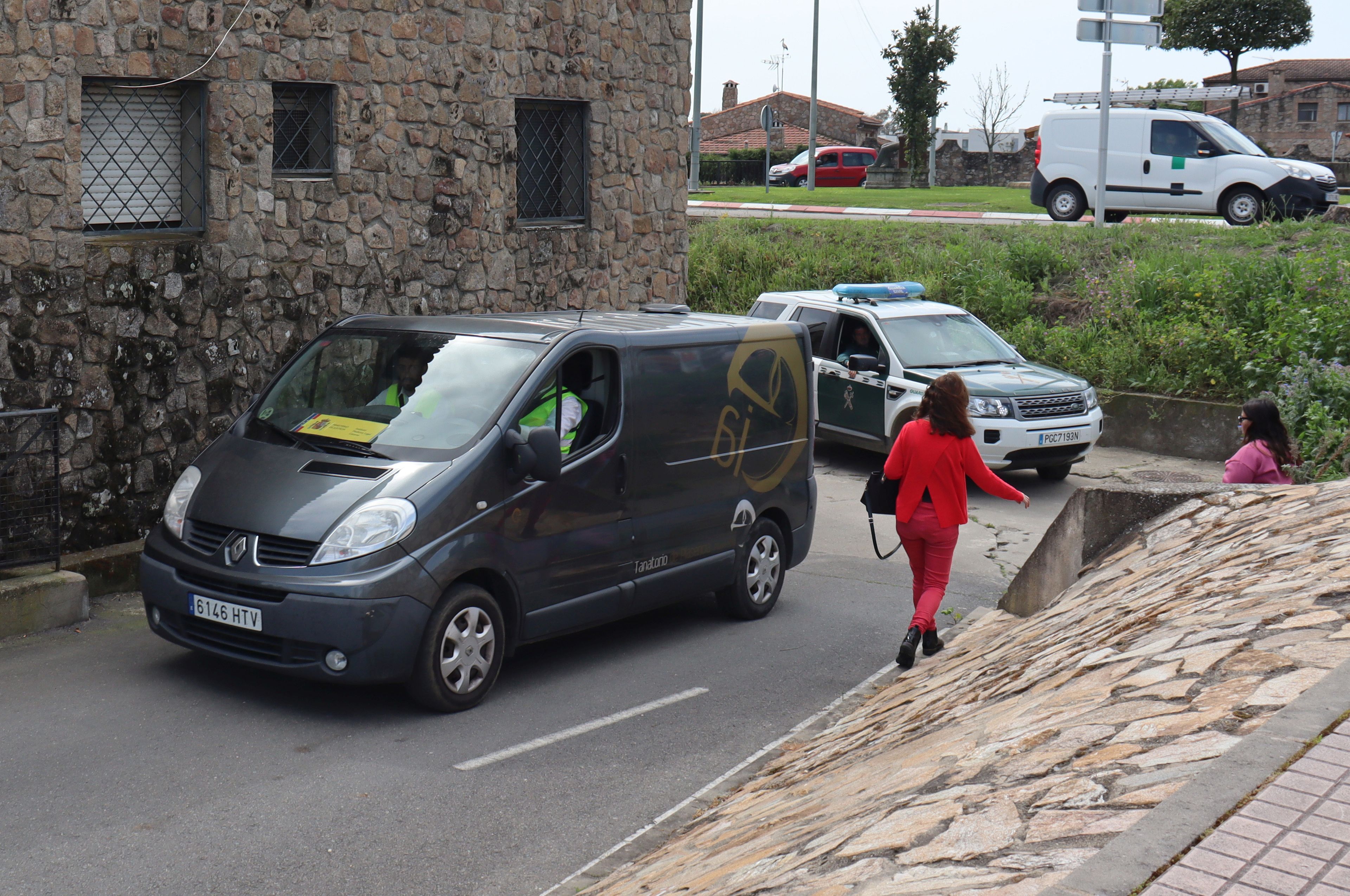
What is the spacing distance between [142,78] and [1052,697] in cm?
759

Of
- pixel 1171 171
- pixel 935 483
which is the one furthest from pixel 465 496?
pixel 1171 171

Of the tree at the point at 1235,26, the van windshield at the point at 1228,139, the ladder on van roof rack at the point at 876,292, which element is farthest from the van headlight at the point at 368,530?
the tree at the point at 1235,26

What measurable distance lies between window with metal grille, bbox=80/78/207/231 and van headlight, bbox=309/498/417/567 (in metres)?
4.12

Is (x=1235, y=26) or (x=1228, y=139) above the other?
(x=1235, y=26)

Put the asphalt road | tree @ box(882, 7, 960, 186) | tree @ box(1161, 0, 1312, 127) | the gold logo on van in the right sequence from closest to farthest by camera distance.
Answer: the asphalt road, the gold logo on van, tree @ box(882, 7, 960, 186), tree @ box(1161, 0, 1312, 127)

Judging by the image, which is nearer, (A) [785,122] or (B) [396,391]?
(B) [396,391]

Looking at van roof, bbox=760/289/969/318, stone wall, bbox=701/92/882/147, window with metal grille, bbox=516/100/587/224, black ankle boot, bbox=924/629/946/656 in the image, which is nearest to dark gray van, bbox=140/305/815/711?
black ankle boot, bbox=924/629/946/656

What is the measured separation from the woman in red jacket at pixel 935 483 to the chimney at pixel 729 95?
7422 centimetres

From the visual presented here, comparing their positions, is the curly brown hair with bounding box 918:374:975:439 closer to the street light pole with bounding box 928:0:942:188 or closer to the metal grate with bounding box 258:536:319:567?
the metal grate with bounding box 258:536:319:567

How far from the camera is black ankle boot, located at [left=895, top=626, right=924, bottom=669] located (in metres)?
7.42

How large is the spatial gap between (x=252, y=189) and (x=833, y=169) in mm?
39161

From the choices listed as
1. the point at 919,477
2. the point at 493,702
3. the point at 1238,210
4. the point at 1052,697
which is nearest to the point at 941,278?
the point at 1238,210

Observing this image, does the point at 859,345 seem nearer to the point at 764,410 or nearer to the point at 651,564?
the point at 764,410

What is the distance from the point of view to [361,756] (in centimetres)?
594
